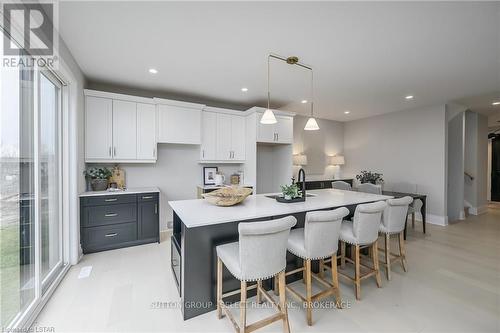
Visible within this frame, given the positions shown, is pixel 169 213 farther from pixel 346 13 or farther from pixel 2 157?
pixel 346 13

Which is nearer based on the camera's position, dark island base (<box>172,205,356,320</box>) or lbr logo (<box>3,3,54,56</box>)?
lbr logo (<box>3,3,54,56</box>)

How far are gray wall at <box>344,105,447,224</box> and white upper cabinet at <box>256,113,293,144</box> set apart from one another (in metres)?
2.92

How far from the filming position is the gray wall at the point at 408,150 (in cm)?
477

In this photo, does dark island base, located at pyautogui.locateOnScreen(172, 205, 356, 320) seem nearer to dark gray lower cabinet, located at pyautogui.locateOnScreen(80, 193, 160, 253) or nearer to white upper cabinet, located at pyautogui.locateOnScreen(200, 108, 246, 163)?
dark gray lower cabinet, located at pyautogui.locateOnScreen(80, 193, 160, 253)

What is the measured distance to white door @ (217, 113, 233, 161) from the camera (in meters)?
4.36

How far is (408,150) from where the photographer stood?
208 inches

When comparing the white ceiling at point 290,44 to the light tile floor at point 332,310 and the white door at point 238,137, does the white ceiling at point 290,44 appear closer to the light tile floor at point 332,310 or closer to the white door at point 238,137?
the white door at point 238,137

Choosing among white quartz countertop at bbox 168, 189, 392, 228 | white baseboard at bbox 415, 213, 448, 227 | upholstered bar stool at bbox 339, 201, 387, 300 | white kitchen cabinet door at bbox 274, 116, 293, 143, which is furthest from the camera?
white baseboard at bbox 415, 213, 448, 227

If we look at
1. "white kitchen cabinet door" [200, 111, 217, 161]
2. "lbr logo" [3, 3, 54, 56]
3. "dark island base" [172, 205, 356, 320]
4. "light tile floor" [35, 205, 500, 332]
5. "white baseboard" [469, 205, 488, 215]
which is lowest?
"light tile floor" [35, 205, 500, 332]

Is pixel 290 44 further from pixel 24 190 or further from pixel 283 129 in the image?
pixel 24 190

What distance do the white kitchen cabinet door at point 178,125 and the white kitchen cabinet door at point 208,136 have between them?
0.15 metres

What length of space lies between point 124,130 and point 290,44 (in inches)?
115

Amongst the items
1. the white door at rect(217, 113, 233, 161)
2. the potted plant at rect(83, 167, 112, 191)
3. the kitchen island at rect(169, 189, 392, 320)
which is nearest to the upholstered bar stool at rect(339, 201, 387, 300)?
the kitchen island at rect(169, 189, 392, 320)

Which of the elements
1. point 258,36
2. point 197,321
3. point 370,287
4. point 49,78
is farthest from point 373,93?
point 49,78
